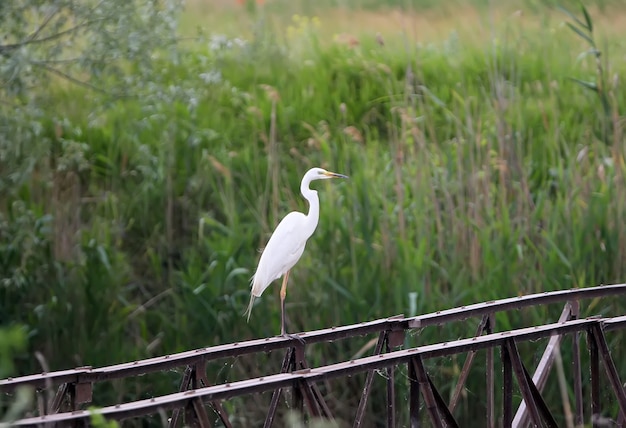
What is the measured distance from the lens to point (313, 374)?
105 inches

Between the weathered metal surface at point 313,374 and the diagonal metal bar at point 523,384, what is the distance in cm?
2

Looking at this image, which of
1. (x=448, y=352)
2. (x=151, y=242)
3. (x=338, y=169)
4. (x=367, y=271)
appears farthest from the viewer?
(x=151, y=242)

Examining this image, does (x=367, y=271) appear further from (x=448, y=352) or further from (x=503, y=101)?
(x=448, y=352)

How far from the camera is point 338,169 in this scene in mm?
5707

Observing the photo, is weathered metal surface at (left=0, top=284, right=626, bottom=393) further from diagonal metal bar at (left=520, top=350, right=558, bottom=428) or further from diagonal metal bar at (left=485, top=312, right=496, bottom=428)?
diagonal metal bar at (left=520, top=350, right=558, bottom=428)

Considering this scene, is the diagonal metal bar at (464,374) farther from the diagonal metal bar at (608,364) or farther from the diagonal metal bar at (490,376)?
the diagonal metal bar at (608,364)

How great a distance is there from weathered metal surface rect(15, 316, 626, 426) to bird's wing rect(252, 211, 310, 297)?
3.88ft

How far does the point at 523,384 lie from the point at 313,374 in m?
0.78

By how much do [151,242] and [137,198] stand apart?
0.31m

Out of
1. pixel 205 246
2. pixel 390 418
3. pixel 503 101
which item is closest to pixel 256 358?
pixel 205 246

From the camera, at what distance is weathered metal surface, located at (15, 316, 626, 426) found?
2287 mm

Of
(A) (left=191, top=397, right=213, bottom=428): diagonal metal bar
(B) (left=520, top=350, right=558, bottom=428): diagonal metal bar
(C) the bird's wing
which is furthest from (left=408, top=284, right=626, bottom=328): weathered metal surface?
(A) (left=191, top=397, right=213, bottom=428): diagonal metal bar

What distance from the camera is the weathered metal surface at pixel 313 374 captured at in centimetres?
229

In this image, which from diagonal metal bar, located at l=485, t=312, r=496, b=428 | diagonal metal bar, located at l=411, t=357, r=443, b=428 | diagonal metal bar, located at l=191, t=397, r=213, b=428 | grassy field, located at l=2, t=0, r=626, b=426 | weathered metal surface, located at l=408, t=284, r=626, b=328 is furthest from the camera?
grassy field, located at l=2, t=0, r=626, b=426
